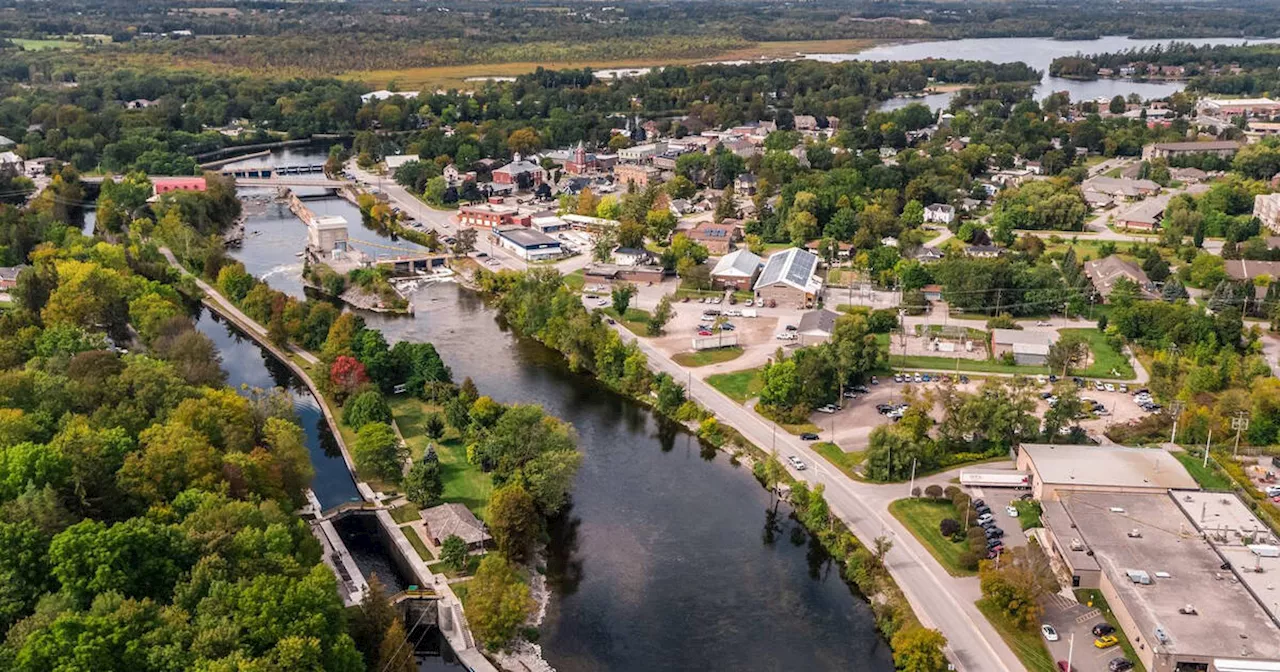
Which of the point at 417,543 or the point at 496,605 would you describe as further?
the point at 417,543

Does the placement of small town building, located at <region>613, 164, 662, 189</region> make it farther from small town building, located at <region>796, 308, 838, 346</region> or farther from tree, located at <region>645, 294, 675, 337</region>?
small town building, located at <region>796, 308, 838, 346</region>

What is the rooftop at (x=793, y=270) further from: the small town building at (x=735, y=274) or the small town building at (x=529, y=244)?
the small town building at (x=529, y=244)

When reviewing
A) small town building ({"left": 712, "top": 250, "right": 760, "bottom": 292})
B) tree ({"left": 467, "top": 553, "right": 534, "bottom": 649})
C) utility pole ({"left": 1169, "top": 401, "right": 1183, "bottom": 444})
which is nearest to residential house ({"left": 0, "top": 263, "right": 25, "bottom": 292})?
small town building ({"left": 712, "top": 250, "right": 760, "bottom": 292})

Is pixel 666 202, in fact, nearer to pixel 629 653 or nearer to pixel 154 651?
pixel 629 653

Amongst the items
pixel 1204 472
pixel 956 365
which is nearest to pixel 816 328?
pixel 956 365

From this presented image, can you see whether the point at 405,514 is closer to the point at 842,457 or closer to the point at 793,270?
the point at 842,457

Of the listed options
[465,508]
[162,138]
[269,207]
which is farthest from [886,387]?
[162,138]
